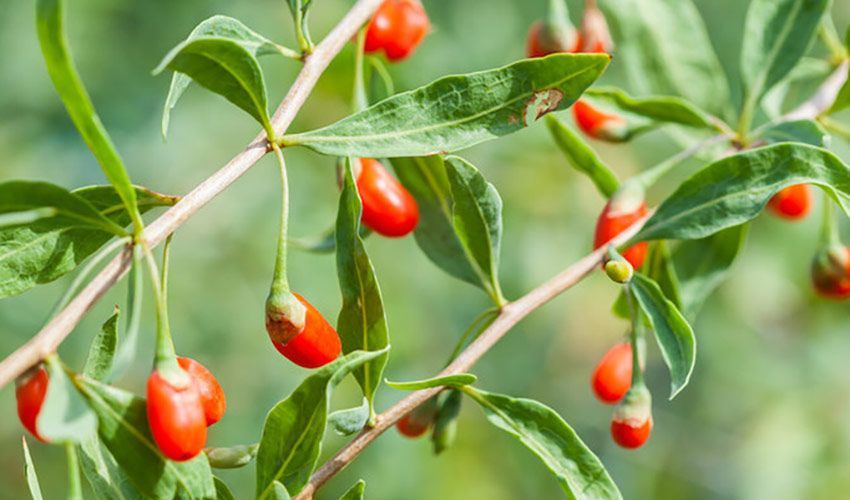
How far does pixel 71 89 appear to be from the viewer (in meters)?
1.13

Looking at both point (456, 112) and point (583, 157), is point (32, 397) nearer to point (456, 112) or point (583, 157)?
point (456, 112)

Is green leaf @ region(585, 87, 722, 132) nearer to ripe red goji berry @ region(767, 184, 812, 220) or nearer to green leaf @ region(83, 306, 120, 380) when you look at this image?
ripe red goji berry @ region(767, 184, 812, 220)

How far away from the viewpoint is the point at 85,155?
4.52 meters

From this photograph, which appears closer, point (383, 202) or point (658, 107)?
point (383, 202)

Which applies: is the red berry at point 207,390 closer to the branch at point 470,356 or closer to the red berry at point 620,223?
the branch at point 470,356

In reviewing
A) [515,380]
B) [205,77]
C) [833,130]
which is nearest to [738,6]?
[515,380]

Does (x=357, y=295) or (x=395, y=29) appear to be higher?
(x=395, y=29)

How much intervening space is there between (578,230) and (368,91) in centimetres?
281

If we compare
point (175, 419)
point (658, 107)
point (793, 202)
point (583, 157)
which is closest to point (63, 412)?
point (175, 419)

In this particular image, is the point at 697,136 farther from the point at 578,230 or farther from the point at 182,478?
the point at 578,230

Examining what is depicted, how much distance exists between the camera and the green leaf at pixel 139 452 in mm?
1206

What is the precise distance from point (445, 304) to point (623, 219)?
2851mm

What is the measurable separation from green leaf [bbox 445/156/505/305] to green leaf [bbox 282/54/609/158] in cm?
6

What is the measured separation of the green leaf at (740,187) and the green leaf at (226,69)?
1.94 ft
